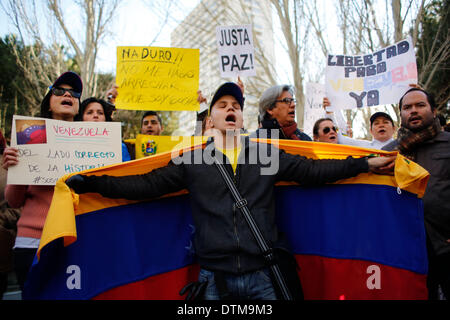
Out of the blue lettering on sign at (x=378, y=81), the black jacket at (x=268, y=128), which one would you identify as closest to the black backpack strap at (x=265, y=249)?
the black jacket at (x=268, y=128)

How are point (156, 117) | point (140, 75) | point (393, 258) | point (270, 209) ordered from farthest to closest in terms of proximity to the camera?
point (156, 117)
point (140, 75)
point (393, 258)
point (270, 209)

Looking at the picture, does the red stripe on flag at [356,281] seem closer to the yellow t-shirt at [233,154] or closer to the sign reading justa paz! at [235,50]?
the yellow t-shirt at [233,154]

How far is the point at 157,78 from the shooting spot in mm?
4051

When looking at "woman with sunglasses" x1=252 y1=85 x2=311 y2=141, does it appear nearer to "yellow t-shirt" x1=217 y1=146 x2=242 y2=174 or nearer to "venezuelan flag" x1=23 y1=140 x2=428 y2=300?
"venezuelan flag" x1=23 y1=140 x2=428 y2=300

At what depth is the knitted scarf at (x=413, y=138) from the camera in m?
2.68

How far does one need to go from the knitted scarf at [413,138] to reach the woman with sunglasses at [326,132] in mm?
1163

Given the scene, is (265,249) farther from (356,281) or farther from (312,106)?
(312,106)

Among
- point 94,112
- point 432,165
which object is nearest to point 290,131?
point 432,165

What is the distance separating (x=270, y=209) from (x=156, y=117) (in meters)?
2.76

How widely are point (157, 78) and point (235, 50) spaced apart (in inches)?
51.1

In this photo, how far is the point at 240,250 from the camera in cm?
187

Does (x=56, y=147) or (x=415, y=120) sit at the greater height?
(x=415, y=120)
